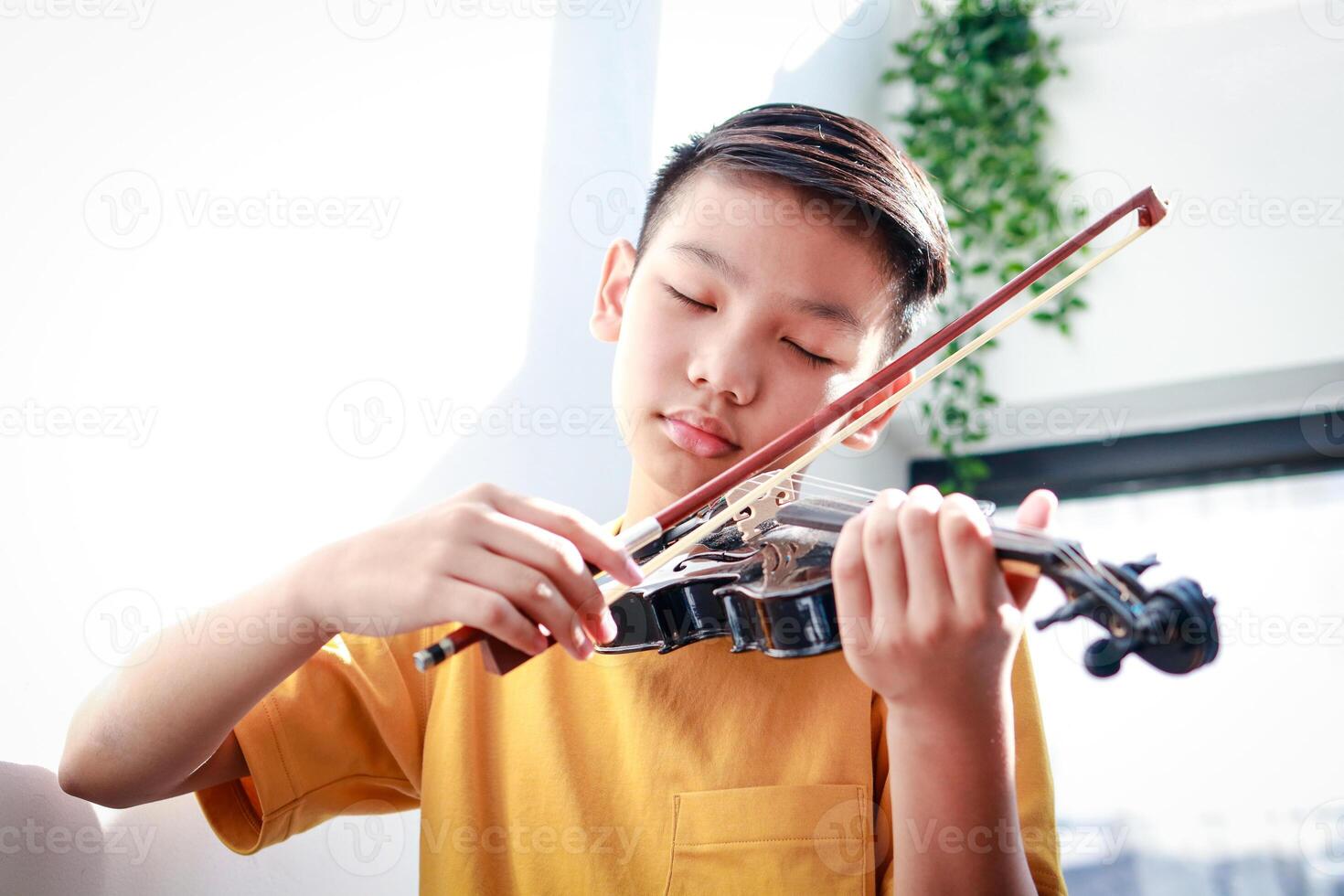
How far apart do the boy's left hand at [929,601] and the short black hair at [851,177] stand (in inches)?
16.8

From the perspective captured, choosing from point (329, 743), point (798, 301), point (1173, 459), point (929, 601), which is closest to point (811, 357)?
point (798, 301)

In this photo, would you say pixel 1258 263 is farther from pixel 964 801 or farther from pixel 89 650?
pixel 89 650

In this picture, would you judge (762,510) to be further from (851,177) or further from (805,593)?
(851,177)

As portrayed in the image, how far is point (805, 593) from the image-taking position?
761 millimetres

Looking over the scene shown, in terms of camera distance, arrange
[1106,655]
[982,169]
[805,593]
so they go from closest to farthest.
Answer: [1106,655]
[805,593]
[982,169]

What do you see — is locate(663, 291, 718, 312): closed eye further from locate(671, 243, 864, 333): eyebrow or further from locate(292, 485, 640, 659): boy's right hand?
locate(292, 485, 640, 659): boy's right hand

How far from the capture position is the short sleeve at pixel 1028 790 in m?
0.86

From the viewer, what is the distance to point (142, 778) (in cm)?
79


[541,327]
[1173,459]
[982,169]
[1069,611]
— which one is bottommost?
[1069,611]

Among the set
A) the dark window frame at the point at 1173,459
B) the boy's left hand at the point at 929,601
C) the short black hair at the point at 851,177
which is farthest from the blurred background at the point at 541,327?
the short black hair at the point at 851,177

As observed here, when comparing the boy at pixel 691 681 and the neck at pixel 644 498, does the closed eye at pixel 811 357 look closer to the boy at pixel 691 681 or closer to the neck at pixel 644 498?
the boy at pixel 691 681

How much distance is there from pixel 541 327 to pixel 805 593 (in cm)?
82


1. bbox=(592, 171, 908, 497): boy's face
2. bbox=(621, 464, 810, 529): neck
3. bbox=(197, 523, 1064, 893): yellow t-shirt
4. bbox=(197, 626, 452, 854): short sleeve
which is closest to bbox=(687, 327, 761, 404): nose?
bbox=(592, 171, 908, 497): boy's face

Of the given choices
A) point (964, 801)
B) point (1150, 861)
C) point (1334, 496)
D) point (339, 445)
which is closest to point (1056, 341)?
point (1334, 496)
